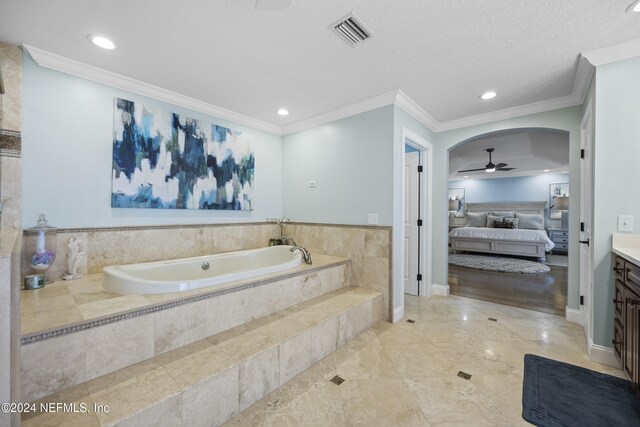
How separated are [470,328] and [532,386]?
0.92 m

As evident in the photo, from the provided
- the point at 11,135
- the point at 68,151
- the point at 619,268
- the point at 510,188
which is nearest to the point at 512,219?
the point at 510,188

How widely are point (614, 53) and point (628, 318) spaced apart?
1.95 meters

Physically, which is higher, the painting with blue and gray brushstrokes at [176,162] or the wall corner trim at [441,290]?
the painting with blue and gray brushstrokes at [176,162]

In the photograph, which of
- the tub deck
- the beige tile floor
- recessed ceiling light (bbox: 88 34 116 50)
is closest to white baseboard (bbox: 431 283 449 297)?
the beige tile floor

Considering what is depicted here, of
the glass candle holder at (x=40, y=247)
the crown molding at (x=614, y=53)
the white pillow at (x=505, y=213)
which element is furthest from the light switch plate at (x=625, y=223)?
the white pillow at (x=505, y=213)

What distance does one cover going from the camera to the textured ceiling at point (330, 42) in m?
1.71

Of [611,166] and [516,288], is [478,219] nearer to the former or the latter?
[516,288]

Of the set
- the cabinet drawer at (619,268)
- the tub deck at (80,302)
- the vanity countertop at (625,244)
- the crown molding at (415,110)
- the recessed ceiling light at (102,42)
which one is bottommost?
the tub deck at (80,302)

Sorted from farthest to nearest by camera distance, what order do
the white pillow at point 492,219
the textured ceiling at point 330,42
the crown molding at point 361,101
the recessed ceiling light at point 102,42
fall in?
the white pillow at point 492,219
the crown molding at point 361,101
the recessed ceiling light at point 102,42
the textured ceiling at point 330,42

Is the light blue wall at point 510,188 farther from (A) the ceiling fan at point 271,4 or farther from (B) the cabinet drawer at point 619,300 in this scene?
(A) the ceiling fan at point 271,4

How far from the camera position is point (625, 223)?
6.72 feet

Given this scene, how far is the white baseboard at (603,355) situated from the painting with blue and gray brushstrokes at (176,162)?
3.75m

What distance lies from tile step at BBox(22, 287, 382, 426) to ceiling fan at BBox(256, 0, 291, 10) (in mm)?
2105

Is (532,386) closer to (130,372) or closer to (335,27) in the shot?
(130,372)
